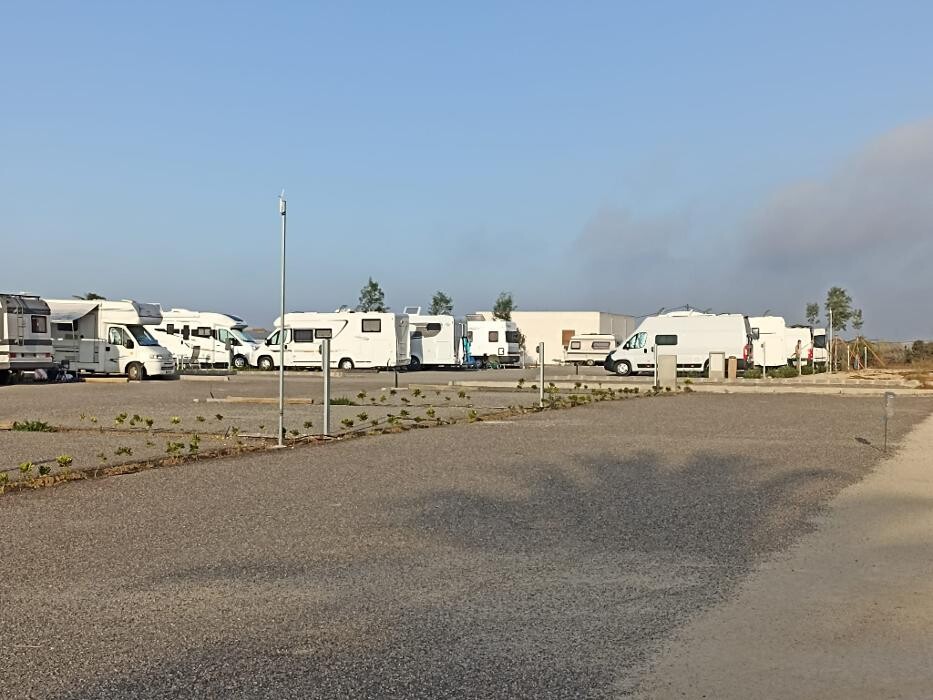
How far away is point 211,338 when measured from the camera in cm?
4288

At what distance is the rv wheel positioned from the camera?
40.2 m

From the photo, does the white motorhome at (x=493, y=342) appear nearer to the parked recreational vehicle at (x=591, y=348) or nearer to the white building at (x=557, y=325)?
the parked recreational vehicle at (x=591, y=348)

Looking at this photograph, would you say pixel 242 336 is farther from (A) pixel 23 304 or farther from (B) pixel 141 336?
(A) pixel 23 304

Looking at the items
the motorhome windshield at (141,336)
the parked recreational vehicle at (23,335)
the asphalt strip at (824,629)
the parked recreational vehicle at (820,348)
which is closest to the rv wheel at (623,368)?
the parked recreational vehicle at (820,348)

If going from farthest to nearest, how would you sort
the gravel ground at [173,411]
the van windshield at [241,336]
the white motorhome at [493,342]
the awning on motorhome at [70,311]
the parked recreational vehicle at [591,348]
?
the white motorhome at [493,342] → the parked recreational vehicle at [591,348] → the van windshield at [241,336] → the awning on motorhome at [70,311] → the gravel ground at [173,411]

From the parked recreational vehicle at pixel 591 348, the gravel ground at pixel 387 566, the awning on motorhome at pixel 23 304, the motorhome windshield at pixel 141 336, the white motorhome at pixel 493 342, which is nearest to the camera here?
the gravel ground at pixel 387 566

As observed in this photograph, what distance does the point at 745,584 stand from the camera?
645 centimetres

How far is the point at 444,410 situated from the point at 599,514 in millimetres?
11884

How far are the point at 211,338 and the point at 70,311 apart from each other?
8638 millimetres

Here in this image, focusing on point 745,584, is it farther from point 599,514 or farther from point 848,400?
point 848,400

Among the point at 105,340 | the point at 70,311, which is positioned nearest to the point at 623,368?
the point at 105,340

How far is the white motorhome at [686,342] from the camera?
40219 millimetres

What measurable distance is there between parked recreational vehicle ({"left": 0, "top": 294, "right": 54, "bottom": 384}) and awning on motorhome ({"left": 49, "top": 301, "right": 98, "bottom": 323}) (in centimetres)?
291

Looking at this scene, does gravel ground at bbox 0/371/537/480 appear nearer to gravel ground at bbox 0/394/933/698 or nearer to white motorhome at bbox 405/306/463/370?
gravel ground at bbox 0/394/933/698
